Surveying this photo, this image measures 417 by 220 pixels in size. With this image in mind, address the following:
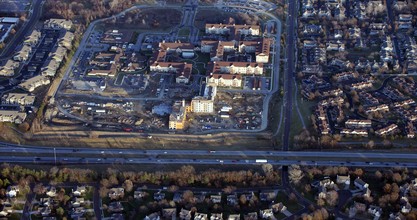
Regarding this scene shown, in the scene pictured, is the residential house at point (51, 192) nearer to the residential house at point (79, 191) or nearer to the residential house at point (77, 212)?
the residential house at point (79, 191)

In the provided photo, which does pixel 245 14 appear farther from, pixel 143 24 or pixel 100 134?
pixel 100 134

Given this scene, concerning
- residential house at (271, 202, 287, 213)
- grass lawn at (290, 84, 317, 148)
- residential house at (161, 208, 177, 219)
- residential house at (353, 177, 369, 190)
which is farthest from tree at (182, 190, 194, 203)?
residential house at (353, 177, 369, 190)

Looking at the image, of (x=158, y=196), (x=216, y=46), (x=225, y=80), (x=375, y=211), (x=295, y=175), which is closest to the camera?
(x=375, y=211)

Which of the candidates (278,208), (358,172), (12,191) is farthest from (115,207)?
(358,172)

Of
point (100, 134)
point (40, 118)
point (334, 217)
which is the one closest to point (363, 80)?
→ point (334, 217)

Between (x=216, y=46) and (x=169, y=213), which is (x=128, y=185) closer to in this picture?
(x=169, y=213)

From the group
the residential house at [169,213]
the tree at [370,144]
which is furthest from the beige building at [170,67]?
the residential house at [169,213]
